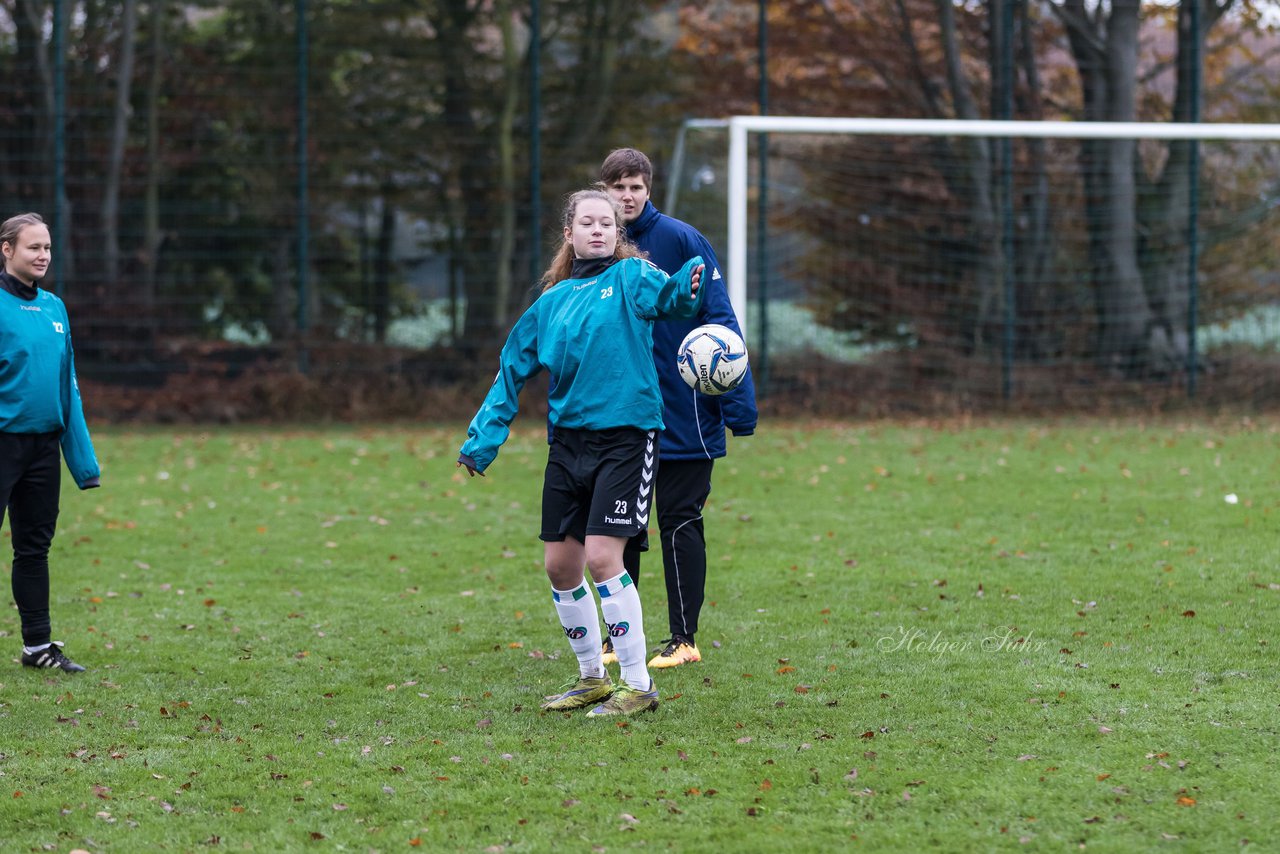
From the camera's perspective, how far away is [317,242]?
624 inches

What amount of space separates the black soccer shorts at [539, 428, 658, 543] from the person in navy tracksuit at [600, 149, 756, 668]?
560 mm

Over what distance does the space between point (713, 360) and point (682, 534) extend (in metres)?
0.80

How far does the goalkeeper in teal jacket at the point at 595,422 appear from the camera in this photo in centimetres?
481

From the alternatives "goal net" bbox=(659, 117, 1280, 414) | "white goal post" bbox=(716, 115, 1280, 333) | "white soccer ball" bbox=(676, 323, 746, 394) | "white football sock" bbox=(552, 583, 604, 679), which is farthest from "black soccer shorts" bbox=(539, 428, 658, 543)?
"goal net" bbox=(659, 117, 1280, 414)

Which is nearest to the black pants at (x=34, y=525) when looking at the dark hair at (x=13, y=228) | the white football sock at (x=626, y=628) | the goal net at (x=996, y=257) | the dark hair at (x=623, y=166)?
the dark hair at (x=13, y=228)

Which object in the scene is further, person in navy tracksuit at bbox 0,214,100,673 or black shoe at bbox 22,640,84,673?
black shoe at bbox 22,640,84,673

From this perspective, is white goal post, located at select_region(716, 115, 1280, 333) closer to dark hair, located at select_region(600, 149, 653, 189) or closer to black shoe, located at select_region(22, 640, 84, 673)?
dark hair, located at select_region(600, 149, 653, 189)

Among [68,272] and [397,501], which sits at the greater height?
[68,272]

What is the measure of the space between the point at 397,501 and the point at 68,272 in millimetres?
7403

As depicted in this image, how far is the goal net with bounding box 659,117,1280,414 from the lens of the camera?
52.2 ft

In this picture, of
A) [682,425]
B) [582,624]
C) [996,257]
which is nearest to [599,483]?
[582,624]

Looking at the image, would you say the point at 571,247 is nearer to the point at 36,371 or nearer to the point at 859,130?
the point at 36,371

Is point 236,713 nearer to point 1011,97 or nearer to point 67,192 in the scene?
point 67,192

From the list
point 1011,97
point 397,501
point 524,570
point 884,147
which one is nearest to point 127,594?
point 524,570
